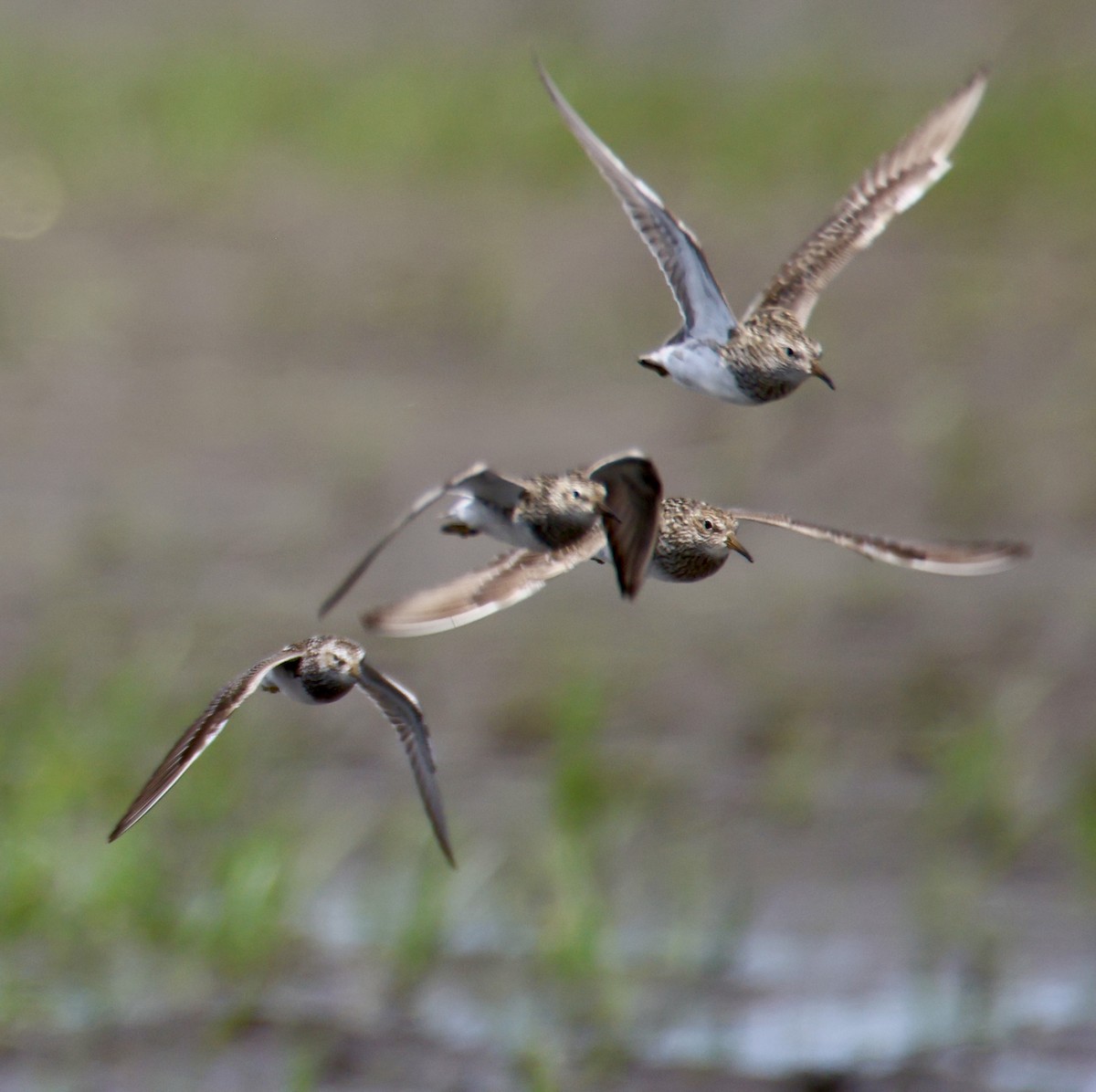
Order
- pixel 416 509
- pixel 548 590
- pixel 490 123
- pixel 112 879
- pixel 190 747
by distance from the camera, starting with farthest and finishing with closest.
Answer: pixel 490 123, pixel 548 590, pixel 112 879, pixel 416 509, pixel 190 747

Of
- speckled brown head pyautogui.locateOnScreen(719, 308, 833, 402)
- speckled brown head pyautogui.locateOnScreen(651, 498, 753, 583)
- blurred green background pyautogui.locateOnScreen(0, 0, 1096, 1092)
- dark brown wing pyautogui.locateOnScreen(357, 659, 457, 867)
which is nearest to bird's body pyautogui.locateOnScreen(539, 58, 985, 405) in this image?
speckled brown head pyautogui.locateOnScreen(719, 308, 833, 402)

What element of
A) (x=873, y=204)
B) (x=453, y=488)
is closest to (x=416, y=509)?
(x=453, y=488)

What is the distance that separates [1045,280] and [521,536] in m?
11.9

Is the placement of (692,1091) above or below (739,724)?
below

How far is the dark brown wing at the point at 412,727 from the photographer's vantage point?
6.95 feet

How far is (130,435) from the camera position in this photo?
1159 centimetres

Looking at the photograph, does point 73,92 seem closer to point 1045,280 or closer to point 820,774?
point 1045,280

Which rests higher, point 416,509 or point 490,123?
point 490,123

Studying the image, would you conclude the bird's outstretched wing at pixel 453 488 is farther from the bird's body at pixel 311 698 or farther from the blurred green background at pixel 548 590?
the blurred green background at pixel 548 590

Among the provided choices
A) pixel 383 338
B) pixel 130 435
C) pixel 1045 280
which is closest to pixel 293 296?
pixel 383 338

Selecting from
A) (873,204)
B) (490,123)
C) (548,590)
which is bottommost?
(873,204)

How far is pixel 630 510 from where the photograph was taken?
2064 mm

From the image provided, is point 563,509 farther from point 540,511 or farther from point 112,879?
point 112,879

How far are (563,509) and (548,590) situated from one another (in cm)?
804
